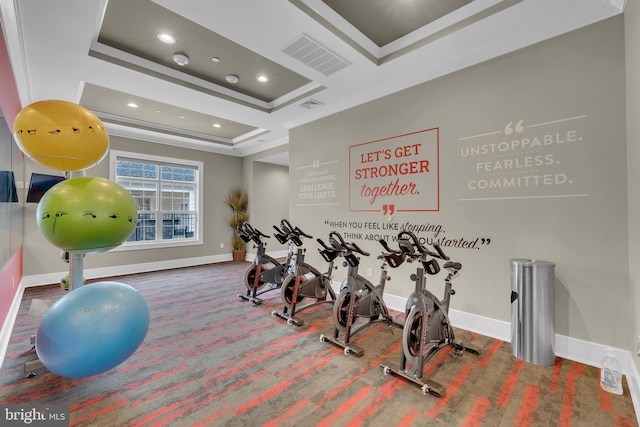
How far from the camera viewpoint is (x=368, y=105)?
13.5ft

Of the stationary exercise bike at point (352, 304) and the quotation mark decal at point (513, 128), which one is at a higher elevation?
the quotation mark decal at point (513, 128)

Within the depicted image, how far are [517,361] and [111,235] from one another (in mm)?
3400

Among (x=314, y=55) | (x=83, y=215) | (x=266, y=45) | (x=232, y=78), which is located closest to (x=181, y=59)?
(x=232, y=78)

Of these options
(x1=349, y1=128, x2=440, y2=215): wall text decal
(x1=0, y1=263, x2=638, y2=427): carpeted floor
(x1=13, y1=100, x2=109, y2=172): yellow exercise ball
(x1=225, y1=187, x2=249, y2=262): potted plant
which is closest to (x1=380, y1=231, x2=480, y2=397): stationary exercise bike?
(x1=0, y1=263, x2=638, y2=427): carpeted floor

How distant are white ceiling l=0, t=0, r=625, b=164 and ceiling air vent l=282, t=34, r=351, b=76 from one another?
0.17 ft

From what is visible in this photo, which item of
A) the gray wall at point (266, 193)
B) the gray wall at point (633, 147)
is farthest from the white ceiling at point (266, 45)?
the gray wall at point (266, 193)

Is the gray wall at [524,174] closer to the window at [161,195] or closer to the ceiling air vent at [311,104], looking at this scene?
the ceiling air vent at [311,104]

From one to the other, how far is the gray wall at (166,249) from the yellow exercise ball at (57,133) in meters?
4.16

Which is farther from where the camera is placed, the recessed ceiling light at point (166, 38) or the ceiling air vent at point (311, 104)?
the ceiling air vent at point (311, 104)

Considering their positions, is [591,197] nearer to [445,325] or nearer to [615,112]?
[615,112]

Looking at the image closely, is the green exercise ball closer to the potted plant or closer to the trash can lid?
the trash can lid

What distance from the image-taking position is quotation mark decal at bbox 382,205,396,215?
379 centimetres

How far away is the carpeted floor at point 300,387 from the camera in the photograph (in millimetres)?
1786

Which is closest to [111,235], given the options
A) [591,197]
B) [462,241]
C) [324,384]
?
[324,384]
